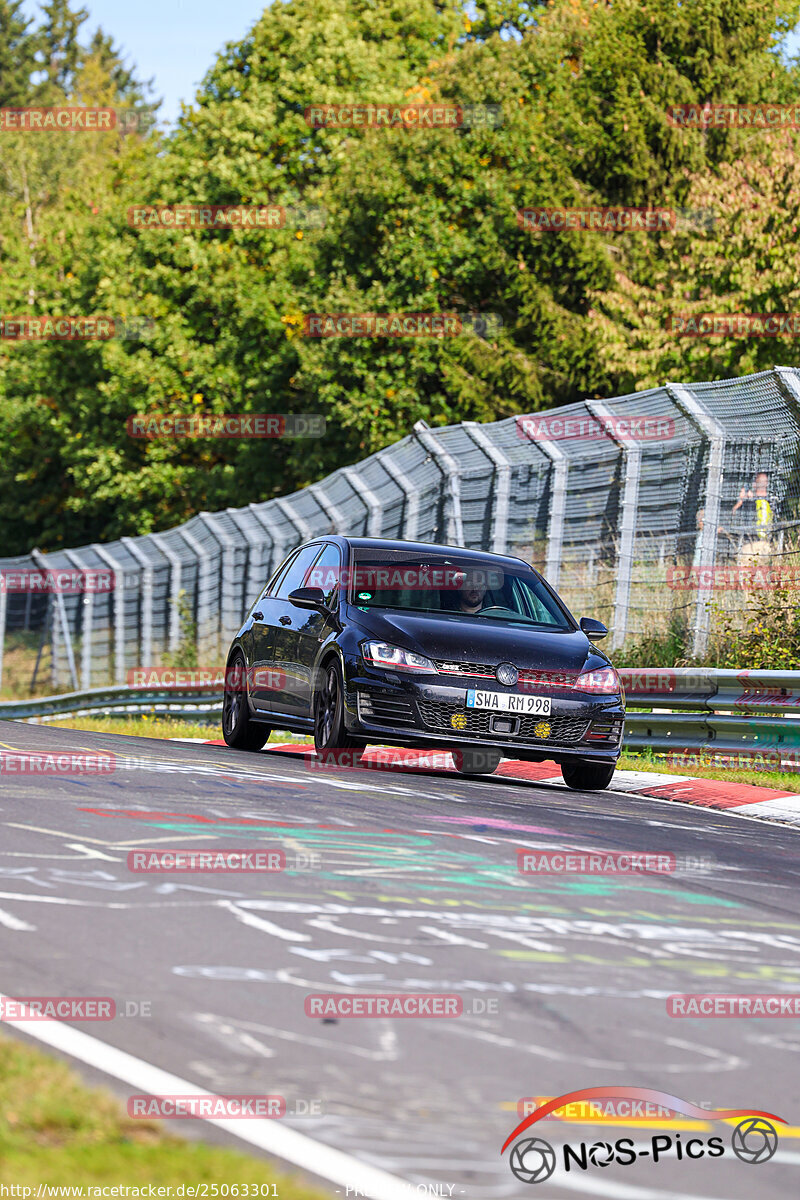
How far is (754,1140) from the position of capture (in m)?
4.12

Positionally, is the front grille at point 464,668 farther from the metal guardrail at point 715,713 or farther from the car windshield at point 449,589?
the metal guardrail at point 715,713

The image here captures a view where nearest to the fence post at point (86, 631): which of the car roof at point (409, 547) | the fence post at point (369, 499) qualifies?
the fence post at point (369, 499)

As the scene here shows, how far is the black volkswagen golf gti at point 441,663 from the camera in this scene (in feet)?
37.3

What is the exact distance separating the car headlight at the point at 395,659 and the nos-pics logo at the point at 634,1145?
707 centimetres

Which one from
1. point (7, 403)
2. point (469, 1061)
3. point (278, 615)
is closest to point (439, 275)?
point (7, 403)

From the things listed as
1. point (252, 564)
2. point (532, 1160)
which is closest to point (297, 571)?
point (532, 1160)

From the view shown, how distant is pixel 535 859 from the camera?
25.2 feet

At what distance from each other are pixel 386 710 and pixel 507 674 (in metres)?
0.83

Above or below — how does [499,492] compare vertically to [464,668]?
above

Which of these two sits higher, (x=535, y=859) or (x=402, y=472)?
(x=402, y=472)

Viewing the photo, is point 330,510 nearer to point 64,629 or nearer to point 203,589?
point 203,589

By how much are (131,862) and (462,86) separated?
37.5 meters

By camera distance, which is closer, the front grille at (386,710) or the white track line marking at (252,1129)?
the white track line marking at (252,1129)

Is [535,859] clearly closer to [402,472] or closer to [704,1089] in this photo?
[704,1089]
